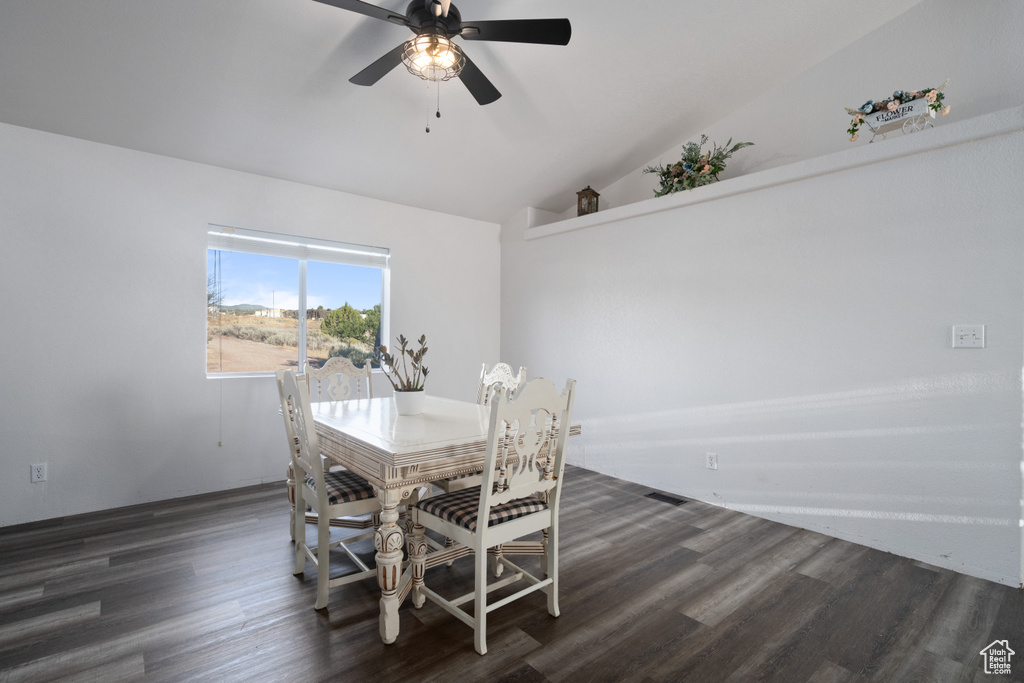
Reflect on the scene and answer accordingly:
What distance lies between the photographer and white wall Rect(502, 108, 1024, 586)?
238 centimetres

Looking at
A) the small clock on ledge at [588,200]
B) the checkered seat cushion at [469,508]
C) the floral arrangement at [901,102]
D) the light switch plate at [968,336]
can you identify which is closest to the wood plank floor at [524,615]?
the checkered seat cushion at [469,508]

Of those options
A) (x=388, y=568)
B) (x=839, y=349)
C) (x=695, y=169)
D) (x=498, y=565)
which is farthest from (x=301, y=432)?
(x=695, y=169)

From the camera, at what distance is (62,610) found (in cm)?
201

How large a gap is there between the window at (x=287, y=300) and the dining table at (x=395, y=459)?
1802 millimetres

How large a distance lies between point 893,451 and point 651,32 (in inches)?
109

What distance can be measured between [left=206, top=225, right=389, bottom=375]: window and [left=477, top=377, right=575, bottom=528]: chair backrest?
2644 millimetres

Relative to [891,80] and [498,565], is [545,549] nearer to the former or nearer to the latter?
[498,565]

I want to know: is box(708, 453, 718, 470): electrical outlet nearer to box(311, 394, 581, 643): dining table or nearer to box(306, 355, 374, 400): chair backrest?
box(311, 394, 581, 643): dining table

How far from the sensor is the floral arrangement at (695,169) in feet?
11.5

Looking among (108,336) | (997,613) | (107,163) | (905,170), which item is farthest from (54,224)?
(997,613)

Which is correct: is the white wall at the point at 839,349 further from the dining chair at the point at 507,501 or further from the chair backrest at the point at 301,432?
the chair backrest at the point at 301,432

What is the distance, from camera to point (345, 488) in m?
2.13

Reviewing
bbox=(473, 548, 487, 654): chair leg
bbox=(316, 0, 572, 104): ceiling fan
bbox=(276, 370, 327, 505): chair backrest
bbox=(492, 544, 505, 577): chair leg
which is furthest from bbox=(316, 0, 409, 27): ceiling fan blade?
bbox=(492, 544, 505, 577): chair leg

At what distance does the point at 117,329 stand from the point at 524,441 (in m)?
2.97
